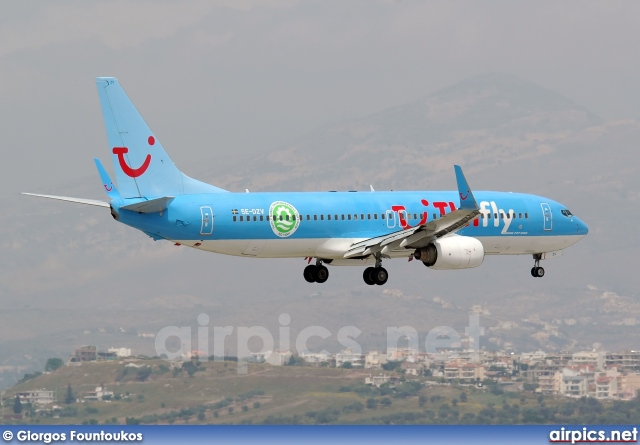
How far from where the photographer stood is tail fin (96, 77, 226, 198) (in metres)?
81.8

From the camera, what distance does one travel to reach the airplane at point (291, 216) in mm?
80500

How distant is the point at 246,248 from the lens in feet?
271

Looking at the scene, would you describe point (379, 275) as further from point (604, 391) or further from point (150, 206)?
point (604, 391)

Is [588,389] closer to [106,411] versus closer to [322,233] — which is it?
[106,411]

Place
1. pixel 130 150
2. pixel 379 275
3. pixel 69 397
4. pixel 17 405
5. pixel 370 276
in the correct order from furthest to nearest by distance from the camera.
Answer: pixel 69 397, pixel 17 405, pixel 370 276, pixel 379 275, pixel 130 150

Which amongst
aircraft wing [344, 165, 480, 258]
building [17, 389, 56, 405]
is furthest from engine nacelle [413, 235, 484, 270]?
building [17, 389, 56, 405]

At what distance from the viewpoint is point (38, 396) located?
7338 inches

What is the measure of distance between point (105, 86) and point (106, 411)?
98.1 metres

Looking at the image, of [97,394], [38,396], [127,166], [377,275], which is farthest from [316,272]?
[38,396]

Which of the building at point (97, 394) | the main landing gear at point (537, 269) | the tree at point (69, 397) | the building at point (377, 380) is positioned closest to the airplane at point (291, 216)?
the main landing gear at point (537, 269)

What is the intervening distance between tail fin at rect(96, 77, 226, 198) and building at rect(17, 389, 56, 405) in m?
105

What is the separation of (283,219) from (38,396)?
110m

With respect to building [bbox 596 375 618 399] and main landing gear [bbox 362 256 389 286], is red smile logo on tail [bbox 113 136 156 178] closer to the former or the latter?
main landing gear [bbox 362 256 389 286]

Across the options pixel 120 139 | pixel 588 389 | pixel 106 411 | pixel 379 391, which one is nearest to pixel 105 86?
pixel 120 139
